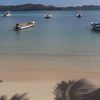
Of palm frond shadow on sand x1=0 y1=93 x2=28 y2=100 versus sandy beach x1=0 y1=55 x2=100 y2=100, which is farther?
sandy beach x1=0 y1=55 x2=100 y2=100

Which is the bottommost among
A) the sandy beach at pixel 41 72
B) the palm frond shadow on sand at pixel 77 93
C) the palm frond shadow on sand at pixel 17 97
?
the sandy beach at pixel 41 72

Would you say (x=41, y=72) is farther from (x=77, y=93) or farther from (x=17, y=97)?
(x=77, y=93)

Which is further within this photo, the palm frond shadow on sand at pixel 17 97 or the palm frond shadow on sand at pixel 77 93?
the palm frond shadow on sand at pixel 17 97

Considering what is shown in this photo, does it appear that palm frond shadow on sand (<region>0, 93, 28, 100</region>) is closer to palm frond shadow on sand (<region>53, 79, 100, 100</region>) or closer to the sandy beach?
the sandy beach

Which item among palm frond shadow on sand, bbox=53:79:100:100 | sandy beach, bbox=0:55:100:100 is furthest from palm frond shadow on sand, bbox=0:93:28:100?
palm frond shadow on sand, bbox=53:79:100:100

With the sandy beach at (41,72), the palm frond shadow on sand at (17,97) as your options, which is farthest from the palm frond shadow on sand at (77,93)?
the palm frond shadow on sand at (17,97)

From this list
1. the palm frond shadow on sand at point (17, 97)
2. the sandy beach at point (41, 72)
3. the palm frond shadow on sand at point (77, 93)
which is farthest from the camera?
the sandy beach at point (41, 72)

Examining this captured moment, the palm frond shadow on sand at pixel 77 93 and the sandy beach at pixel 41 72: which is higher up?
the palm frond shadow on sand at pixel 77 93

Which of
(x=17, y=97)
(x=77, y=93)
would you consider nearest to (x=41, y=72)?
(x=17, y=97)

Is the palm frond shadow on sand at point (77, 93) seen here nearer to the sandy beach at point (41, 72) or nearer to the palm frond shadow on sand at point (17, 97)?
the sandy beach at point (41, 72)

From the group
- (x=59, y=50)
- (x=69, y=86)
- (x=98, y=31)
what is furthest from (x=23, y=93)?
(x=98, y=31)

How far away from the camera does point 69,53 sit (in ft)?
89.0

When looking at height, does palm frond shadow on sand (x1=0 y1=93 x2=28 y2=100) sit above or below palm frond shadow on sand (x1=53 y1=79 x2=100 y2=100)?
below

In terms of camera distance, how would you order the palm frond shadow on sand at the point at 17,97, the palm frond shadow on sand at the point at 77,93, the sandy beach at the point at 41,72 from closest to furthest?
1. the palm frond shadow on sand at the point at 77,93
2. the palm frond shadow on sand at the point at 17,97
3. the sandy beach at the point at 41,72
